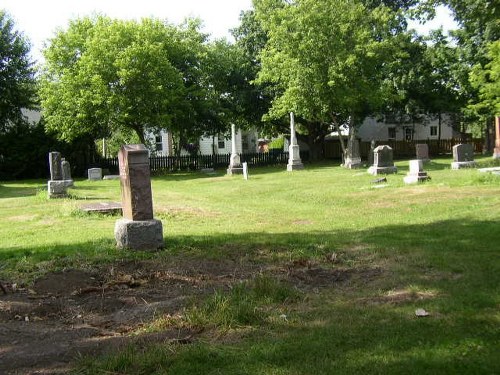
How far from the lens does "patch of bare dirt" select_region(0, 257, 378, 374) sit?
425 cm

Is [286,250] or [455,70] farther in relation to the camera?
[455,70]

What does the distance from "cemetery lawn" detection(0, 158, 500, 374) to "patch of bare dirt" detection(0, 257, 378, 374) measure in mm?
20

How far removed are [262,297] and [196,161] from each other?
3380cm

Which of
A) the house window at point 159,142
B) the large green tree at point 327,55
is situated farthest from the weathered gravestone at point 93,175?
the house window at point 159,142

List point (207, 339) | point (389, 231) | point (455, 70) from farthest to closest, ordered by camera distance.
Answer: point (455, 70)
point (389, 231)
point (207, 339)

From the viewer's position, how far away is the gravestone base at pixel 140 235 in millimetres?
8031

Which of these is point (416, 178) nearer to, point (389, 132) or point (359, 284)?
point (359, 284)

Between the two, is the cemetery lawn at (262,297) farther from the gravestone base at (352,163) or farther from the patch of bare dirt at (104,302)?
the gravestone base at (352,163)

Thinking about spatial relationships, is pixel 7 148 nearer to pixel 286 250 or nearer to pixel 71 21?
pixel 71 21

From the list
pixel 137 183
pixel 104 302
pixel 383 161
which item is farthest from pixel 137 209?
pixel 383 161

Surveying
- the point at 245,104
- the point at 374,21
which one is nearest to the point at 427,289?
the point at 374,21

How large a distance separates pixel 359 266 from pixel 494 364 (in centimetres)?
319

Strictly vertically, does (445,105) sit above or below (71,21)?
below

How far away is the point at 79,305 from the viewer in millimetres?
5547
